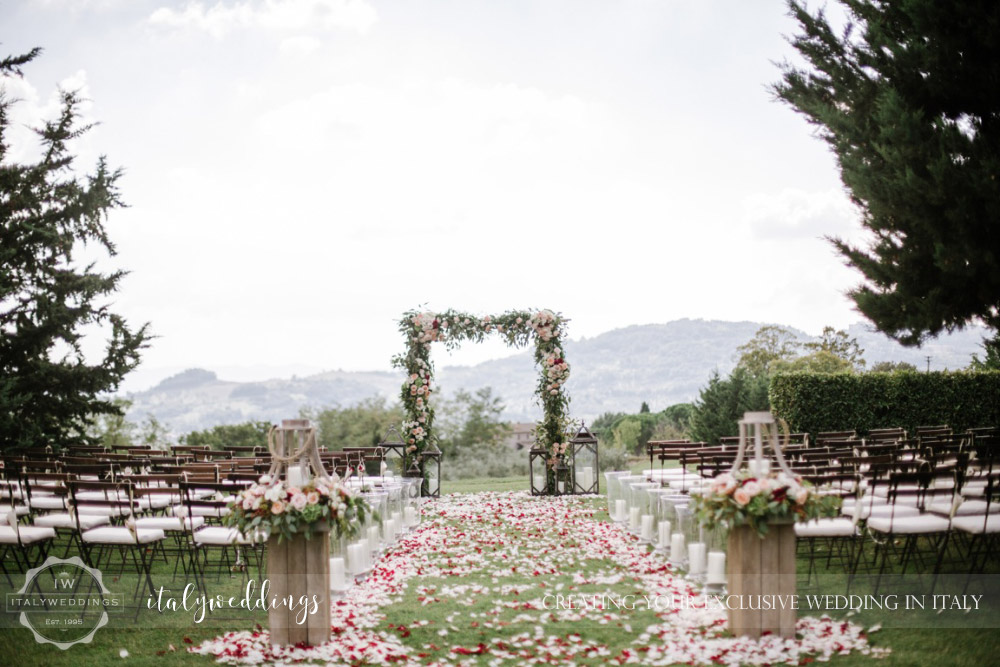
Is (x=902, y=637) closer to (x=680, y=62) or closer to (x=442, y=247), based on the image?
(x=680, y=62)

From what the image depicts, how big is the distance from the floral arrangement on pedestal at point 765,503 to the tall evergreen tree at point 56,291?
12670 millimetres

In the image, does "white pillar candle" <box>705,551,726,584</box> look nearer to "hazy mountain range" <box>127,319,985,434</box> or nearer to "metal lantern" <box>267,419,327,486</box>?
"metal lantern" <box>267,419,327,486</box>

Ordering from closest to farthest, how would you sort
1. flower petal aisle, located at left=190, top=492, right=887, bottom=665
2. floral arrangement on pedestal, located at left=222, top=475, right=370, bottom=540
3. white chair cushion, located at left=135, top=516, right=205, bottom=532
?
flower petal aisle, located at left=190, top=492, right=887, bottom=665 < floral arrangement on pedestal, located at left=222, top=475, right=370, bottom=540 < white chair cushion, located at left=135, top=516, right=205, bottom=532

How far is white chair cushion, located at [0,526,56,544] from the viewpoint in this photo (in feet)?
19.4

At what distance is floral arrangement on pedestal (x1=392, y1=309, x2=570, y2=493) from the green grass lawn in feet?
24.0

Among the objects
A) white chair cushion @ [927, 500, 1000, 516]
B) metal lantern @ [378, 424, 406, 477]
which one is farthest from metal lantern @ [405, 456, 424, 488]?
white chair cushion @ [927, 500, 1000, 516]

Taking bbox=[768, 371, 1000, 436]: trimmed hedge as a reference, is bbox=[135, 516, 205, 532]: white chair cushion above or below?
below

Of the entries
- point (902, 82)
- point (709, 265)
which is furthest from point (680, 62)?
point (709, 265)

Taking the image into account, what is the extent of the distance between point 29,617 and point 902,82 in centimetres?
892

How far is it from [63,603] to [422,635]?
2847 millimetres

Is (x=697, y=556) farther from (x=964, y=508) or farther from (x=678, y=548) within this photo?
(x=964, y=508)

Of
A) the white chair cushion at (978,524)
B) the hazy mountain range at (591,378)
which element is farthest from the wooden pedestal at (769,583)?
the hazy mountain range at (591,378)

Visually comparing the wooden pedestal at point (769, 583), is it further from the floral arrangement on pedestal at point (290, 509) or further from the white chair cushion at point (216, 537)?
the white chair cushion at point (216, 537)

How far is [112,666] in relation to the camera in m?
4.52
